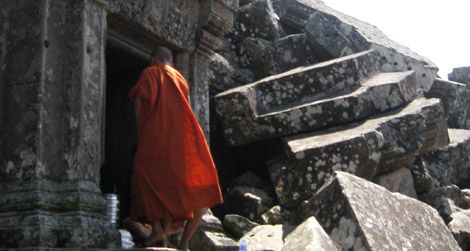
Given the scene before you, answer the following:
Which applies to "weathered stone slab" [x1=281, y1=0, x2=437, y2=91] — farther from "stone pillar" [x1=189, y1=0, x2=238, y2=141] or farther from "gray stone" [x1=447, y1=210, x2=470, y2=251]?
"stone pillar" [x1=189, y1=0, x2=238, y2=141]

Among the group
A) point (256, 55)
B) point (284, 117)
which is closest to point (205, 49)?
point (284, 117)

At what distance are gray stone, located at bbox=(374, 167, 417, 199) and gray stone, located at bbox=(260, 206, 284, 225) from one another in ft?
3.83

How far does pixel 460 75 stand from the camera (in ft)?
41.1

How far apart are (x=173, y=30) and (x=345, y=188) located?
2095mm

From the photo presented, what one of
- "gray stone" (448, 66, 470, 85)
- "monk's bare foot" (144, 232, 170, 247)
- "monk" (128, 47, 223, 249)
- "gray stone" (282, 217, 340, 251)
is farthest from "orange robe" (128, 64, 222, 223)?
"gray stone" (448, 66, 470, 85)

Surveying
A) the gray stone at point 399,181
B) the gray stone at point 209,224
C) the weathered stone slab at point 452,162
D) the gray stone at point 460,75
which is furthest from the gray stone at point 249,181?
the gray stone at point 460,75

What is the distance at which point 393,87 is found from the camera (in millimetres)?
8297

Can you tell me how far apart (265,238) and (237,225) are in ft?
1.38

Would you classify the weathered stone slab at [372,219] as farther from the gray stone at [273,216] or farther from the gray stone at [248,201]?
the gray stone at [248,201]

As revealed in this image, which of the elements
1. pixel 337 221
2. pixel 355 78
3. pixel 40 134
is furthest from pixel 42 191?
pixel 355 78

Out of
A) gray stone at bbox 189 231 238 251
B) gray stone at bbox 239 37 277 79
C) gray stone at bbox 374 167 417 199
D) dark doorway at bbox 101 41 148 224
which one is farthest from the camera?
gray stone at bbox 239 37 277 79

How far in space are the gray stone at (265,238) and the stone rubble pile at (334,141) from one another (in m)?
0.02

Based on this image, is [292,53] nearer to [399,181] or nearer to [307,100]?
[307,100]

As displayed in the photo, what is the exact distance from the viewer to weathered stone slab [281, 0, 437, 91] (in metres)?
9.61
